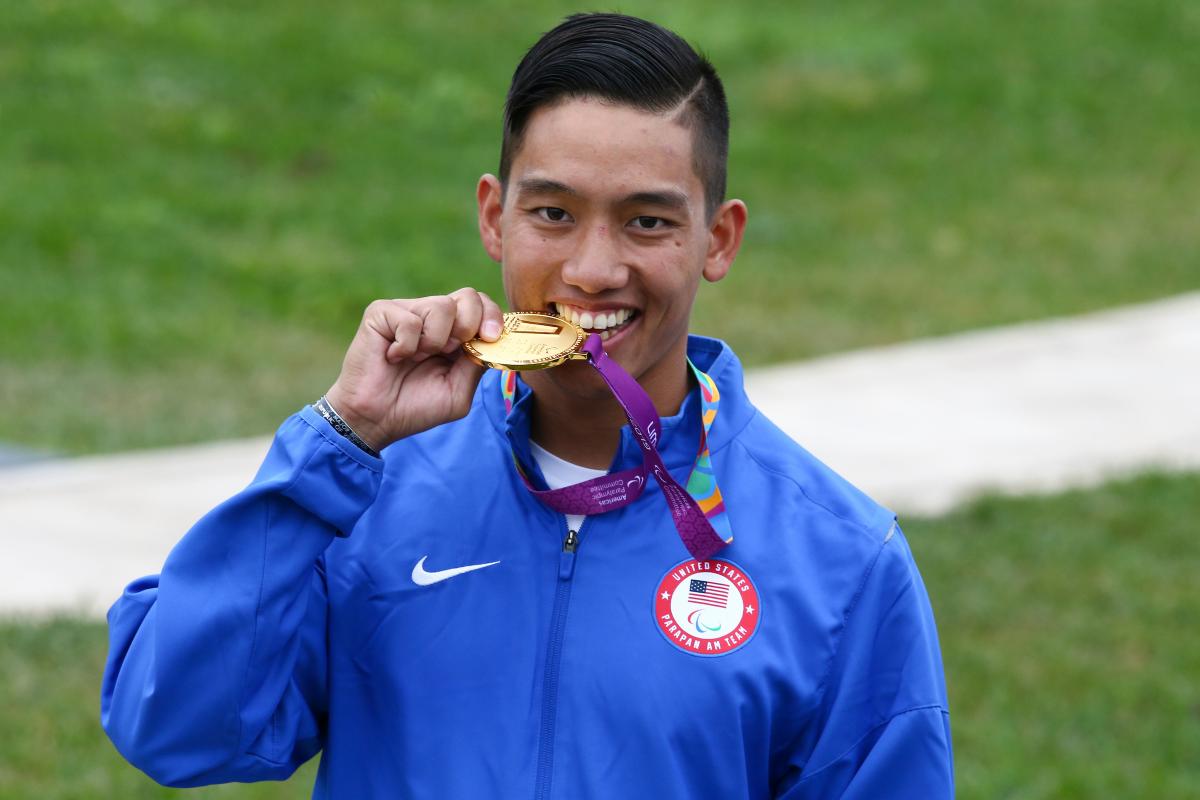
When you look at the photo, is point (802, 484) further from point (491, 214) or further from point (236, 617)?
point (236, 617)

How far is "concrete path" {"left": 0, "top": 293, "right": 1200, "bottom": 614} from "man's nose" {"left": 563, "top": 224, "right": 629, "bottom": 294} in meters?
4.44

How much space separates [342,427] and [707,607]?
2.06 ft

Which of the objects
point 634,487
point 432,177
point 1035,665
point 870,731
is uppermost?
point 432,177

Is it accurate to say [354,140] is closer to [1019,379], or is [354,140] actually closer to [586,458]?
[1019,379]

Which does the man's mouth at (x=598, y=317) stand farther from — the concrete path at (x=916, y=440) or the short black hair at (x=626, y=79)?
the concrete path at (x=916, y=440)

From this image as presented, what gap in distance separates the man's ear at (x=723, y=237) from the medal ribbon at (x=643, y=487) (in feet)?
1.00

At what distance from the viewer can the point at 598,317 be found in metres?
2.80

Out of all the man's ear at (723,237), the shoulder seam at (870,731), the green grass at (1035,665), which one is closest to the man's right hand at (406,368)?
the man's ear at (723,237)

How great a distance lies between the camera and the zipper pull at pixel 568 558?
2770 millimetres

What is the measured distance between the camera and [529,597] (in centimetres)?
277

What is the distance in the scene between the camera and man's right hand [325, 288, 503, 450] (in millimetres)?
2711

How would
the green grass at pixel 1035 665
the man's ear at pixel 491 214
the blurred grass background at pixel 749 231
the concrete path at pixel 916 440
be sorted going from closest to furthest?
the man's ear at pixel 491 214 < the green grass at pixel 1035 665 < the blurred grass background at pixel 749 231 < the concrete path at pixel 916 440

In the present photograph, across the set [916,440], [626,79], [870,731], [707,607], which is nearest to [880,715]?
[870,731]

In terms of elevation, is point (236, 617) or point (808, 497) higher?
point (808, 497)
